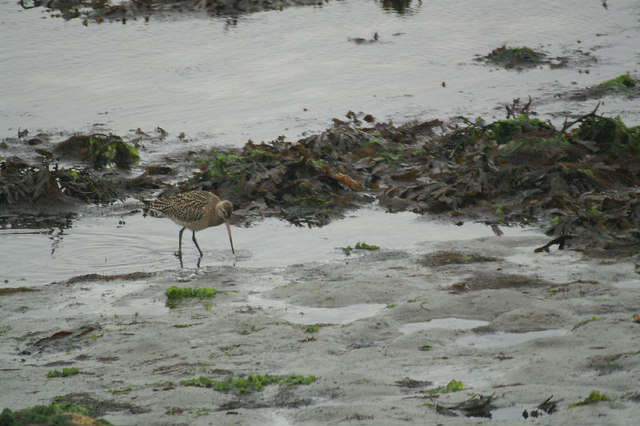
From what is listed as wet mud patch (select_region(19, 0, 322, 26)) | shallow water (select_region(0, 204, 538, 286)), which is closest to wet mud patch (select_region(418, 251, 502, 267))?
shallow water (select_region(0, 204, 538, 286))

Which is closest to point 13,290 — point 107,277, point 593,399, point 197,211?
point 107,277

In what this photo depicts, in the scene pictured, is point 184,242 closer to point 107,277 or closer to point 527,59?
point 107,277

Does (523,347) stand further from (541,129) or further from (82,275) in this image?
(541,129)

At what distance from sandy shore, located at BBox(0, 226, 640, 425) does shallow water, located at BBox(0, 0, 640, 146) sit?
20.2 ft

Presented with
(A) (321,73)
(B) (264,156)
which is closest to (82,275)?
(B) (264,156)

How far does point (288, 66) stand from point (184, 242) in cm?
912

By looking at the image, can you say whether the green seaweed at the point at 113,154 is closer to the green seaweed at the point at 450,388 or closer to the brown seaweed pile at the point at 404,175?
the brown seaweed pile at the point at 404,175

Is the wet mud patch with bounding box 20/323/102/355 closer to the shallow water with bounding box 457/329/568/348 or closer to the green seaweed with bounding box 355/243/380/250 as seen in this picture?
the shallow water with bounding box 457/329/568/348

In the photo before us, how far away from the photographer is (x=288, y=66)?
61.2 feet

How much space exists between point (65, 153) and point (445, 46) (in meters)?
10.4

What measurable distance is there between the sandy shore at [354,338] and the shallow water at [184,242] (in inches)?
18.1

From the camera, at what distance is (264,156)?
12.0 metres

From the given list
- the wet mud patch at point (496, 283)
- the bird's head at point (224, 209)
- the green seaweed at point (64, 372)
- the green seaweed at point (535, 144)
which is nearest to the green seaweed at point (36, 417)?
the green seaweed at point (64, 372)

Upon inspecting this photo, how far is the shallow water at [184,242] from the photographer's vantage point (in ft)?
30.6
